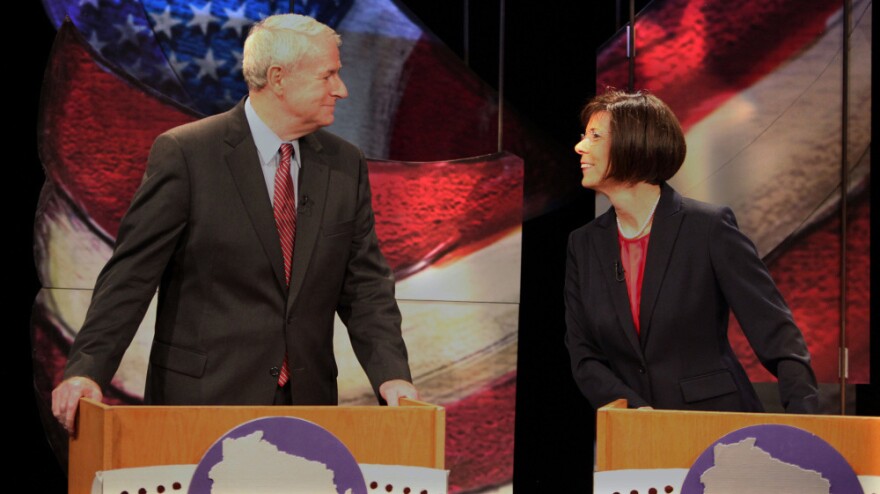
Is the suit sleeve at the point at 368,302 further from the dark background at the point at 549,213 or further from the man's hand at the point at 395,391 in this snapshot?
the dark background at the point at 549,213

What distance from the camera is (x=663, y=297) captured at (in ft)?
8.86

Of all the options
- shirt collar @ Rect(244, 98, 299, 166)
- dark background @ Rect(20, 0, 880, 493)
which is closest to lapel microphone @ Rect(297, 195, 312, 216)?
shirt collar @ Rect(244, 98, 299, 166)

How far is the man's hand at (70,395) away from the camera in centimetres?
206

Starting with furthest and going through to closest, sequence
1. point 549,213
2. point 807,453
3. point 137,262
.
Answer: point 549,213, point 137,262, point 807,453

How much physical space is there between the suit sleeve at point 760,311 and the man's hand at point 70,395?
1.50 m

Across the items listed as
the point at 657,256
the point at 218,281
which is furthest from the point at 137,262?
the point at 657,256

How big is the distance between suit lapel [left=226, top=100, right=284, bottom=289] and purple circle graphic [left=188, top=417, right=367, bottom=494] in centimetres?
65

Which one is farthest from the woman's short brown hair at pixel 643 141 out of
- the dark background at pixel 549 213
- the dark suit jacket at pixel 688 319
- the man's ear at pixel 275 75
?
the dark background at pixel 549 213

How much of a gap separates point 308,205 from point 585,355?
0.83 metres

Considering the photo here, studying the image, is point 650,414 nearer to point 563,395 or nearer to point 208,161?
point 208,161

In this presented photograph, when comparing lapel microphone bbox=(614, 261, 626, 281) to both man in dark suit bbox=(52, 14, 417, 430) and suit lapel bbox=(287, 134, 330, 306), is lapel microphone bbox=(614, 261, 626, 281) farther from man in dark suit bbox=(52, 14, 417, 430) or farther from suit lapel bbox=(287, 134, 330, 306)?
suit lapel bbox=(287, 134, 330, 306)

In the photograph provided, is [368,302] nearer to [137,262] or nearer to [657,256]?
[137,262]

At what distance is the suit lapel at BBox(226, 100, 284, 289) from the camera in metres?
2.46

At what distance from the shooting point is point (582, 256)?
2.88m
